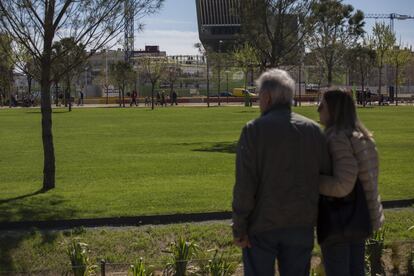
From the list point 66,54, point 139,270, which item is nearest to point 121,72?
point 66,54

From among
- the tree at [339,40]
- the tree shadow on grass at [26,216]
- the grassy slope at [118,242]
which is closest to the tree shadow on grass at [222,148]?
the tree shadow on grass at [26,216]

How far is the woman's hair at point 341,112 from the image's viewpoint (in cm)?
459

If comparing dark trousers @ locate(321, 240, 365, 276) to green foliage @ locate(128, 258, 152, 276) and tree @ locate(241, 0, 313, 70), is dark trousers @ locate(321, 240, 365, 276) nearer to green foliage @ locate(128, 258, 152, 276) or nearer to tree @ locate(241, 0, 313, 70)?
green foliage @ locate(128, 258, 152, 276)

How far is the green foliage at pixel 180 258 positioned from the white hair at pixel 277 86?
2066 mm

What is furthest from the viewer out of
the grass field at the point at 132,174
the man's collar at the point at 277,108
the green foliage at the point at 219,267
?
the grass field at the point at 132,174

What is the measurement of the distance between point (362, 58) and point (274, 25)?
4685 centimetres

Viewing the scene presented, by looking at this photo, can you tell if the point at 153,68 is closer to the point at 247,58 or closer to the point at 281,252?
the point at 247,58

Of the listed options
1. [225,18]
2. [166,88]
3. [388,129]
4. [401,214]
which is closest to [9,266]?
[401,214]

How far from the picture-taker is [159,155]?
57.0 feet

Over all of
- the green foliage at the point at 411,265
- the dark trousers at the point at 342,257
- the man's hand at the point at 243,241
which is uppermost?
the man's hand at the point at 243,241

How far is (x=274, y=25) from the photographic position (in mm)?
22547

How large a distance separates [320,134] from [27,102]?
72507mm

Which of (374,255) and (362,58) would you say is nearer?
(374,255)

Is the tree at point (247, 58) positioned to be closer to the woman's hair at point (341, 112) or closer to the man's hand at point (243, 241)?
the woman's hair at point (341, 112)
